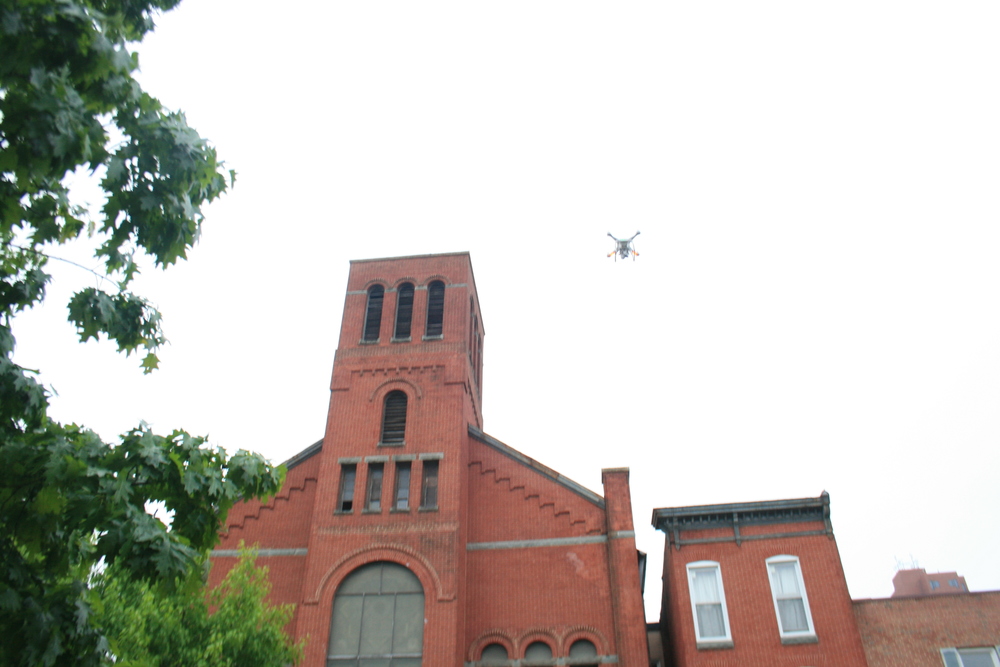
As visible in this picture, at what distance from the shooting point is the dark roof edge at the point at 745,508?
20859 millimetres

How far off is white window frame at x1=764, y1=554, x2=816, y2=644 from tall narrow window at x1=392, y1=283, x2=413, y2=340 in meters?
14.0

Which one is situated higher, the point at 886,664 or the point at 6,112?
the point at 6,112

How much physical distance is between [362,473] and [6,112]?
18.6 meters

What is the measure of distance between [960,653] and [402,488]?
15868 mm

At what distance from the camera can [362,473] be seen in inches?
916

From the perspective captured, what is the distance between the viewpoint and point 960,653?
1892cm

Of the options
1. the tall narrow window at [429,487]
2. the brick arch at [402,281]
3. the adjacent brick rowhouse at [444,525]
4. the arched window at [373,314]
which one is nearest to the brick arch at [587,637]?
the adjacent brick rowhouse at [444,525]

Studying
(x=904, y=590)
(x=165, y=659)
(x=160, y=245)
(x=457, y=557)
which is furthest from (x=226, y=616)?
(x=904, y=590)

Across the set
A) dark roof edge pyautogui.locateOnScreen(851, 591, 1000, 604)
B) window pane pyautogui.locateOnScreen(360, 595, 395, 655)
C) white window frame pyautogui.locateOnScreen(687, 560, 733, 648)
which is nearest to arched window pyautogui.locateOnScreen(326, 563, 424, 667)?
window pane pyautogui.locateOnScreen(360, 595, 395, 655)

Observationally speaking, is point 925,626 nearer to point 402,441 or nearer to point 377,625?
point 377,625

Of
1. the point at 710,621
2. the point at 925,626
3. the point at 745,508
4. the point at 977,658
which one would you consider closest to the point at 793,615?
the point at 710,621

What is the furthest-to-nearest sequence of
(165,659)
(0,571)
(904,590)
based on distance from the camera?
(904,590) → (165,659) → (0,571)

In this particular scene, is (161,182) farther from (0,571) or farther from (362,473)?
(362,473)

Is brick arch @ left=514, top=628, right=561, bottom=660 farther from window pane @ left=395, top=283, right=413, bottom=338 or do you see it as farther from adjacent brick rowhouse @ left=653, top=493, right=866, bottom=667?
window pane @ left=395, top=283, right=413, bottom=338
